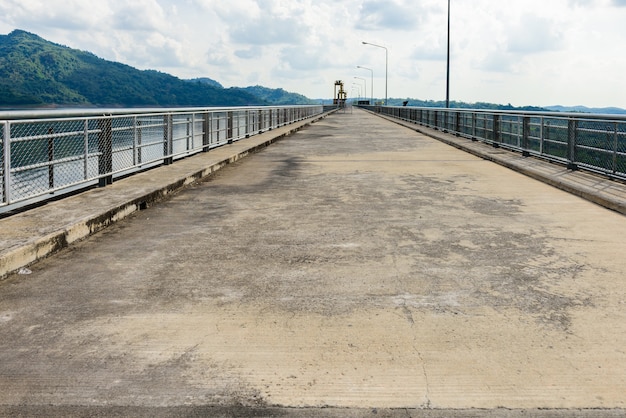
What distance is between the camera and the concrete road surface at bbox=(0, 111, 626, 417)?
10.9 ft

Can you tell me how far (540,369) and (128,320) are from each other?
2.83 metres

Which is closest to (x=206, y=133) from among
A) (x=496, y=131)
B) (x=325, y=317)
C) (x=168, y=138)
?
(x=168, y=138)

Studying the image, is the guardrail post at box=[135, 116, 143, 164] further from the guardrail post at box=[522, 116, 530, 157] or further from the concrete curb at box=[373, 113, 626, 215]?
the guardrail post at box=[522, 116, 530, 157]

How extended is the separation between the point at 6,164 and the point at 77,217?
109 centimetres

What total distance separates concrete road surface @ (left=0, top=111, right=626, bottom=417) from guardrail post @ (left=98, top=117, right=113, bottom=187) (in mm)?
2151

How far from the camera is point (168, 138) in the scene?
14.5 meters

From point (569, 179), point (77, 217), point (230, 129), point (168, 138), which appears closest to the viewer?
point (77, 217)

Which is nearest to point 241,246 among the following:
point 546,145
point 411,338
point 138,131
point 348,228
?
point 348,228

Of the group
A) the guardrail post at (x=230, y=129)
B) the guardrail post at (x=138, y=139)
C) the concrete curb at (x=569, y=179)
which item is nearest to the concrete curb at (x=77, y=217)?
the guardrail post at (x=138, y=139)

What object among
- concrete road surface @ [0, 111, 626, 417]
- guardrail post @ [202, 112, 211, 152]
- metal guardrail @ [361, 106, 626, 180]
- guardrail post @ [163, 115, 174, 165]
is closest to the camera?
concrete road surface @ [0, 111, 626, 417]

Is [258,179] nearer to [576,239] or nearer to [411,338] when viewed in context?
[576,239]

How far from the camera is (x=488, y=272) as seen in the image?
19.1 feet

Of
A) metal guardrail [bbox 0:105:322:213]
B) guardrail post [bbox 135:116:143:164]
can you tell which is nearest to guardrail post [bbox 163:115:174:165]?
metal guardrail [bbox 0:105:322:213]

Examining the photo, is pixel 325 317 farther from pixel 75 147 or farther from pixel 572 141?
pixel 572 141
